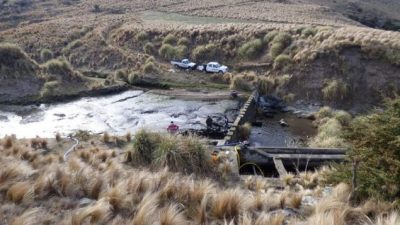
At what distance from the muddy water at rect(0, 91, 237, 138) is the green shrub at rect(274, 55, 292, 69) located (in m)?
7.12

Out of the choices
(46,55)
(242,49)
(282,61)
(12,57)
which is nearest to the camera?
(12,57)

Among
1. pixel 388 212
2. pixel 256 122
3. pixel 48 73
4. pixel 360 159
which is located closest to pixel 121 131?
pixel 256 122

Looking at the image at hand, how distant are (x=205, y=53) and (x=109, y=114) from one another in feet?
51.5

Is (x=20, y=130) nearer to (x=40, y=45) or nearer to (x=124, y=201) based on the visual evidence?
(x=124, y=201)

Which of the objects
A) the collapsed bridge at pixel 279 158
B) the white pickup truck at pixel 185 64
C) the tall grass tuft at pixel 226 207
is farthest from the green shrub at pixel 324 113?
the tall grass tuft at pixel 226 207

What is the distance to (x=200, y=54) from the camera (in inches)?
1571

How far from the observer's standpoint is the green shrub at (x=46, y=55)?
40438mm

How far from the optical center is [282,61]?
114ft

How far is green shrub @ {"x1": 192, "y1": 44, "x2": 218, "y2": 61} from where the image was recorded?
39.5 metres

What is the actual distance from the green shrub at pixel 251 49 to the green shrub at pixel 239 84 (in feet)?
17.0

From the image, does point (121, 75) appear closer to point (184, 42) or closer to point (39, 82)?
point (39, 82)

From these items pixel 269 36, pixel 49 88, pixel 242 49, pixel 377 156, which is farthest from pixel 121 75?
pixel 377 156

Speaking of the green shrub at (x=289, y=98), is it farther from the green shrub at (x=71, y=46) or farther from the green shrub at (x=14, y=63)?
the green shrub at (x=71, y=46)

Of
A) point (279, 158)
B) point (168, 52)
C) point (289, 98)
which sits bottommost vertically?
point (289, 98)
